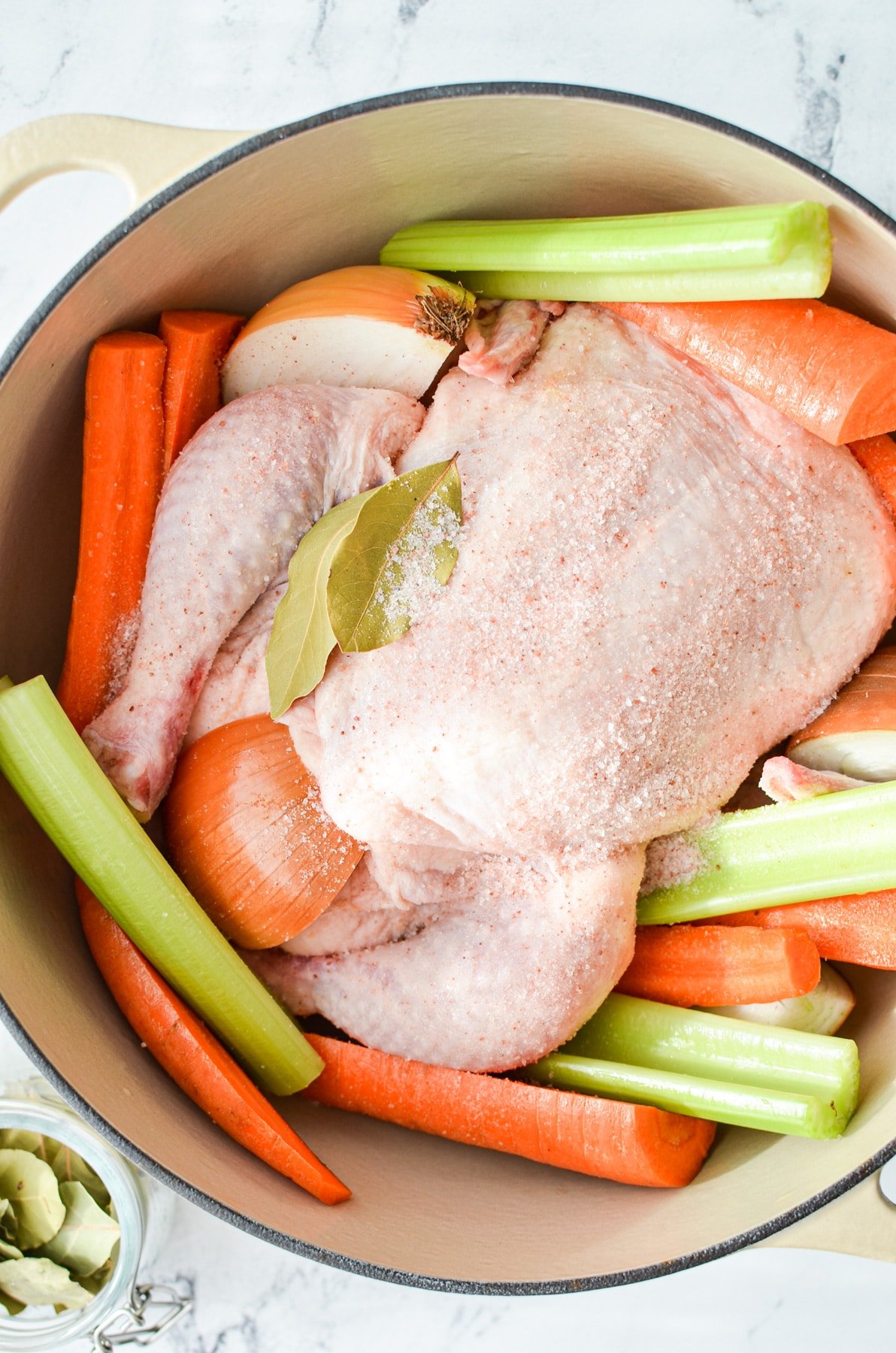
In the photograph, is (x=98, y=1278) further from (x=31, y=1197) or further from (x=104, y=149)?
(x=104, y=149)

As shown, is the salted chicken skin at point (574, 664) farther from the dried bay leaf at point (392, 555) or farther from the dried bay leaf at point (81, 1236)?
the dried bay leaf at point (81, 1236)

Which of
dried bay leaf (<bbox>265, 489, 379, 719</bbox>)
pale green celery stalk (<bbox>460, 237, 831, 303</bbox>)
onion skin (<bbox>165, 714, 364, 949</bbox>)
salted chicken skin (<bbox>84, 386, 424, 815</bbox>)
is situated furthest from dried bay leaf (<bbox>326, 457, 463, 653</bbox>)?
pale green celery stalk (<bbox>460, 237, 831, 303</bbox>)

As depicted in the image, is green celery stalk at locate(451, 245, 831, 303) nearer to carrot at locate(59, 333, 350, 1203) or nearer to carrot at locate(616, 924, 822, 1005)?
carrot at locate(59, 333, 350, 1203)

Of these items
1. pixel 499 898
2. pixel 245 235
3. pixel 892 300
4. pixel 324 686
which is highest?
pixel 245 235

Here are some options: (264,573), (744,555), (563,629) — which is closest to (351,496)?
(264,573)

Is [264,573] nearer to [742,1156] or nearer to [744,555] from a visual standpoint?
[744,555]
